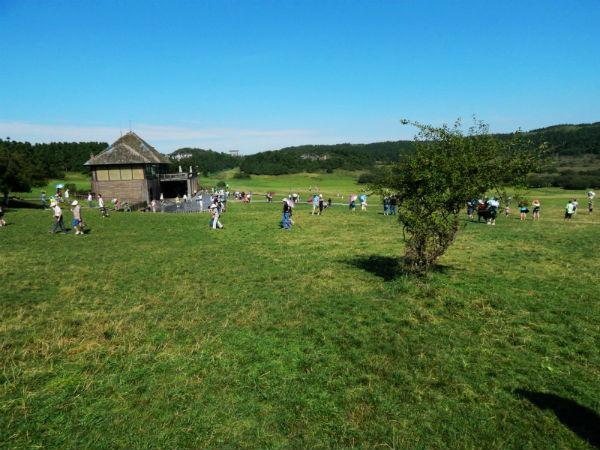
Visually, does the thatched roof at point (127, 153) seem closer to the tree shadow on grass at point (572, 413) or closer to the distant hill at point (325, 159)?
the tree shadow on grass at point (572, 413)

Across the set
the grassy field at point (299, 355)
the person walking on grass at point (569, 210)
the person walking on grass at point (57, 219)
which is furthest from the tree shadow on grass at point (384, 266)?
the person walking on grass at point (569, 210)

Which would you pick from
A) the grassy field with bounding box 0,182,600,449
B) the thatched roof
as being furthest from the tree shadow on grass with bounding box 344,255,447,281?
the thatched roof

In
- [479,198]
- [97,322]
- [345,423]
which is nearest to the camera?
[345,423]

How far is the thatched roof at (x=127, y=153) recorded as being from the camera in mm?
47688

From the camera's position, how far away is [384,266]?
13.1 m

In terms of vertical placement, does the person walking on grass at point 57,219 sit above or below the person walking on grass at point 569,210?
above

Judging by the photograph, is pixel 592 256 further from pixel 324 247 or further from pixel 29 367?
pixel 29 367

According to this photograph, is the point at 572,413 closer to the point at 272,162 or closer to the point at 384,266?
the point at 384,266

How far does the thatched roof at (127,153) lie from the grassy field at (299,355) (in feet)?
124

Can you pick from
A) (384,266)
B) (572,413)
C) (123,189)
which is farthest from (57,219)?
(123,189)

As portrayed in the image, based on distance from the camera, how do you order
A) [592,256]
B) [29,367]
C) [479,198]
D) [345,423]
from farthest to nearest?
1. [592,256]
2. [479,198]
3. [29,367]
4. [345,423]

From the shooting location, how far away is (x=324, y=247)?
659 inches

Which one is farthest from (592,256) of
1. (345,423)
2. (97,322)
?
(97,322)

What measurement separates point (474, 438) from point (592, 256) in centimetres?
1269
